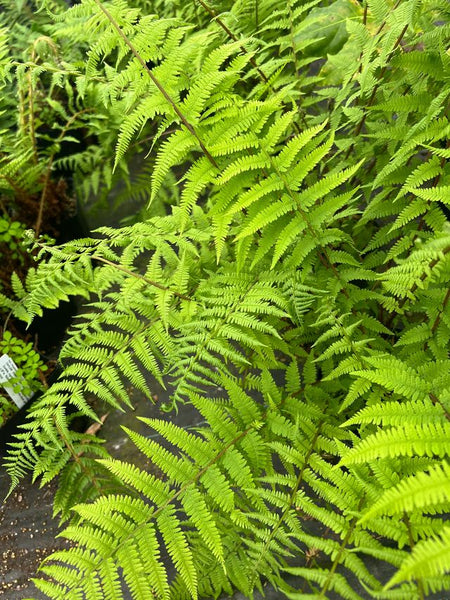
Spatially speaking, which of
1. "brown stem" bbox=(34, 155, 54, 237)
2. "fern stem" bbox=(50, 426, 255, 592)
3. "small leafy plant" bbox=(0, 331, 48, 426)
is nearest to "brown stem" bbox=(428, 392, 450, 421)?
"fern stem" bbox=(50, 426, 255, 592)

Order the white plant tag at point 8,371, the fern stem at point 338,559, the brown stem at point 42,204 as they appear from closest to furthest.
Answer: the fern stem at point 338,559
the white plant tag at point 8,371
the brown stem at point 42,204

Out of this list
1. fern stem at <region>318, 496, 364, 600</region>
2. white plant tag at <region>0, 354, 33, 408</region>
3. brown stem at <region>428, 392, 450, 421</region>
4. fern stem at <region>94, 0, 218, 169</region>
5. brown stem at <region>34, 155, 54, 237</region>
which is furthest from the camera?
brown stem at <region>34, 155, 54, 237</region>

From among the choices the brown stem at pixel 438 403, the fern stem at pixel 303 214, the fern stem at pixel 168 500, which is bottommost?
the brown stem at pixel 438 403

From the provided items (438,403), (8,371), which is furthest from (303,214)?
(8,371)

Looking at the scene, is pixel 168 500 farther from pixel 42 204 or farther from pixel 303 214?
pixel 42 204

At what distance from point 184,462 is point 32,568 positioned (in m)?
1.08

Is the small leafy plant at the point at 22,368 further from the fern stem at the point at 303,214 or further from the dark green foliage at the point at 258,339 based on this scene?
the fern stem at the point at 303,214

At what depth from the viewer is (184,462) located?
1394 millimetres

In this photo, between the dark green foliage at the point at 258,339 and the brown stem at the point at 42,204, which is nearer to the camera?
the dark green foliage at the point at 258,339

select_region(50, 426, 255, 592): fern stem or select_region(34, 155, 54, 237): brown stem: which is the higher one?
select_region(34, 155, 54, 237): brown stem

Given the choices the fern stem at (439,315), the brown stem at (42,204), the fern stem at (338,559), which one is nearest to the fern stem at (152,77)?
the fern stem at (439,315)

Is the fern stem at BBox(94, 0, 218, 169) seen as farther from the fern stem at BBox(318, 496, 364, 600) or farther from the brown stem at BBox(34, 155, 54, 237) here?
the brown stem at BBox(34, 155, 54, 237)

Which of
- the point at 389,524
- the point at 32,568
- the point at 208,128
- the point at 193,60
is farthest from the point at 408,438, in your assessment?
the point at 32,568

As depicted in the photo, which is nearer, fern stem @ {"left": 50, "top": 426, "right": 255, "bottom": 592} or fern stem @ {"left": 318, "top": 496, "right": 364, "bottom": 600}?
fern stem @ {"left": 318, "top": 496, "right": 364, "bottom": 600}
